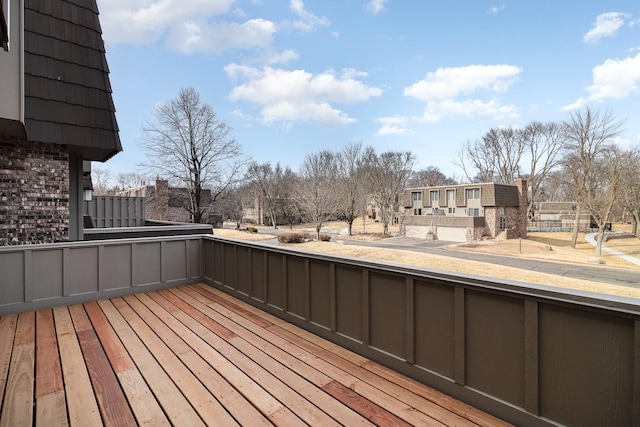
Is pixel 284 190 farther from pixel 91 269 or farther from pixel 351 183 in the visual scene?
pixel 91 269

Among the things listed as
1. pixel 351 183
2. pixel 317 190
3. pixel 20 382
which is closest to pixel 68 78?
pixel 20 382

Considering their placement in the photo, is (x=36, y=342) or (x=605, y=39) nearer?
(x=36, y=342)

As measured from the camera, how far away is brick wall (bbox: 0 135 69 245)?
13.5ft

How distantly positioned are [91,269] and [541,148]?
141ft

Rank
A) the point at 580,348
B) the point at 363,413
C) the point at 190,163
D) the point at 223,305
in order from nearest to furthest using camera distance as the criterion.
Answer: the point at 580,348
the point at 363,413
the point at 223,305
the point at 190,163

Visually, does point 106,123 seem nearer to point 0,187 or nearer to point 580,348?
point 0,187

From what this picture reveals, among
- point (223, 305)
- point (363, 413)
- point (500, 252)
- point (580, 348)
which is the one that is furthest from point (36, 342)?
point (500, 252)

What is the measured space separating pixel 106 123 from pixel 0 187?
1512mm

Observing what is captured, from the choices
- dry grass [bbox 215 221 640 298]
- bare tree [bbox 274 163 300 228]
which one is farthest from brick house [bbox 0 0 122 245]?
bare tree [bbox 274 163 300 228]

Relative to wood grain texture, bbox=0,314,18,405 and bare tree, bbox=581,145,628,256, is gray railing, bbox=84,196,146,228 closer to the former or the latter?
wood grain texture, bbox=0,314,18,405

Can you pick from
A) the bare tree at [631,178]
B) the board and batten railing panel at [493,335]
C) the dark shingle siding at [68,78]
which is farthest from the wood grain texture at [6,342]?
the bare tree at [631,178]

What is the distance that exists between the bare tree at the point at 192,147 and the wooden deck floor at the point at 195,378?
16072mm

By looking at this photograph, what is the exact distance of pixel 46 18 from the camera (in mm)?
4383

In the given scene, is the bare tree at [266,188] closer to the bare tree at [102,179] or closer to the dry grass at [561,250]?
the bare tree at [102,179]
